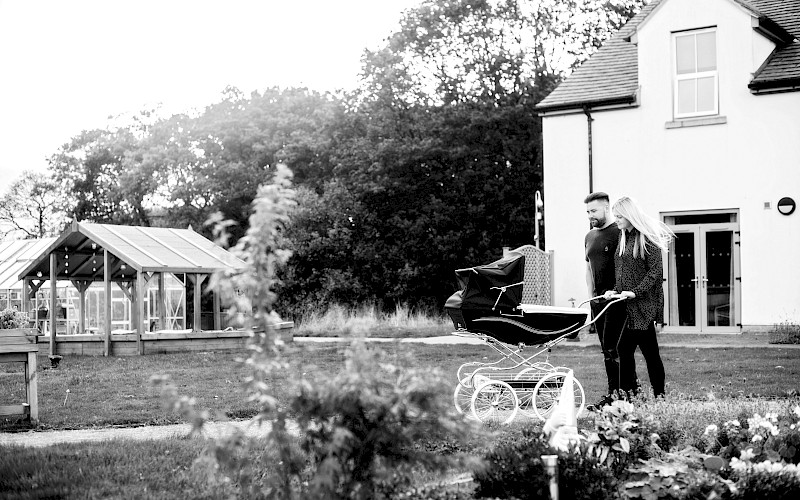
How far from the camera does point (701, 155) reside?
19.6 meters

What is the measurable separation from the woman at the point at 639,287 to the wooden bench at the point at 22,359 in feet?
18.3

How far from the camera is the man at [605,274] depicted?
27.7 feet

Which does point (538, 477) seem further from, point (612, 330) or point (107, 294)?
point (107, 294)

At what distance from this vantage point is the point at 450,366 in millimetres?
13656

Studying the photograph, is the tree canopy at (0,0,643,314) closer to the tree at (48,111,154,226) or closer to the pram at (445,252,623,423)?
the tree at (48,111,154,226)

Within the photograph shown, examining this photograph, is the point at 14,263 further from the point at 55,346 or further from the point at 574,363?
the point at 574,363

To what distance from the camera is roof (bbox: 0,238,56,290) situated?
2968 cm

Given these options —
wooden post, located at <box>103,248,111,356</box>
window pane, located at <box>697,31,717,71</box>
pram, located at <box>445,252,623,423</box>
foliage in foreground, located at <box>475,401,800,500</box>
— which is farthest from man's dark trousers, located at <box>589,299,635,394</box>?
wooden post, located at <box>103,248,111,356</box>

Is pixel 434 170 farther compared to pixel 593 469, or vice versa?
pixel 434 170

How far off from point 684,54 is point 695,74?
541mm

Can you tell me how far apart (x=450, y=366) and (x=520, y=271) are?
5564mm

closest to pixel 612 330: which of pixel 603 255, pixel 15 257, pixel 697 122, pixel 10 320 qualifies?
pixel 603 255

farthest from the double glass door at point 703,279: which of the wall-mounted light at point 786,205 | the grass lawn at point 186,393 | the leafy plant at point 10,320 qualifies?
the leafy plant at point 10,320

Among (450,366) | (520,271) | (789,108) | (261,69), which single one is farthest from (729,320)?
(261,69)
